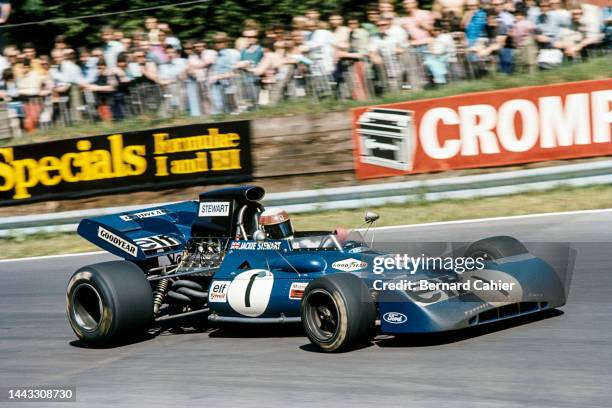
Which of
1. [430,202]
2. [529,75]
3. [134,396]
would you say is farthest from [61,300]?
[529,75]

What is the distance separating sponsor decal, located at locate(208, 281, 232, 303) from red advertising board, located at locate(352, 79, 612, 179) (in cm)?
641

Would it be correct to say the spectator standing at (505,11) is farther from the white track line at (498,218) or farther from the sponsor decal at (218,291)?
the sponsor decal at (218,291)

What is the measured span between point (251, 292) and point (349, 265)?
36.2 inches

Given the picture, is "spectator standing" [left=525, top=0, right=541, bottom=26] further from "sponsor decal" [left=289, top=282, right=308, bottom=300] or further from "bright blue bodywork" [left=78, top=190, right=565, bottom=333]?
"sponsor decal" [left=289, top=282, right=308, bottom=300]

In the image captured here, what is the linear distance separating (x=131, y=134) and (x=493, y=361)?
9.83 meters

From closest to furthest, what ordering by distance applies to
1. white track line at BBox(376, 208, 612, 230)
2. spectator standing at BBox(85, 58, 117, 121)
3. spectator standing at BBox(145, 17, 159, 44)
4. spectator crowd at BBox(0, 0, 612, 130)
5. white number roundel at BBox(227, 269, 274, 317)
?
1. white number roundel at BBox(227, 269, 274, 317)
2. white track line at BBox(376, 208, 612, 230)
3. spectator crowd at BBox(0, 0, 612, 130)
4. spectator standing at BBox(145, 17, 159, 44)
5. spectator standing at BBox(85, 58, 117, 121)

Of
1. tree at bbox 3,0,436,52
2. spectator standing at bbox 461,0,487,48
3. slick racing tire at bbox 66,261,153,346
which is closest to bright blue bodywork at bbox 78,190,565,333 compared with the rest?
slick racing tire at bbox 66,261,153,346

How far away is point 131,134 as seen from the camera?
15.3 meters

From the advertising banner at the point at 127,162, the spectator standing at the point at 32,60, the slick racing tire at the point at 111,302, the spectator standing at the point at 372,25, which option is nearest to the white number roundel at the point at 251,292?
the slick racing tire at the point at 111,302

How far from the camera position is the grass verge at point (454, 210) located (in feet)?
43.4

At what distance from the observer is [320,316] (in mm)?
7410

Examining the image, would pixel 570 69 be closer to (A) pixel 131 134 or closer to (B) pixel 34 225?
(A) pixel 131 134

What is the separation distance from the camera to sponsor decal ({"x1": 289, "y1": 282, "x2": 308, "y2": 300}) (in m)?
7.79

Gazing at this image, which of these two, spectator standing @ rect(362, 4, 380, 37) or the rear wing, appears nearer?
the rear wing
